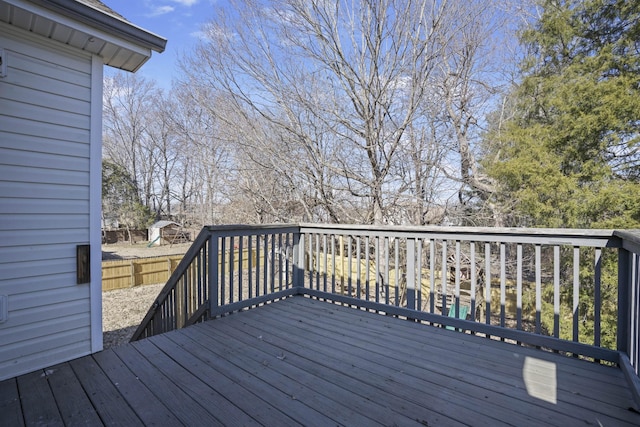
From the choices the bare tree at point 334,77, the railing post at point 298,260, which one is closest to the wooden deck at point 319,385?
the railing post at point 298,260

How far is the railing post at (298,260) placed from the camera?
164 inches

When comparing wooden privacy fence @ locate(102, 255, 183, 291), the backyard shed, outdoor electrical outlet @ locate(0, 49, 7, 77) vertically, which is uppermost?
outdoor electrical outlet @ locate(0, 49, 7, 77)

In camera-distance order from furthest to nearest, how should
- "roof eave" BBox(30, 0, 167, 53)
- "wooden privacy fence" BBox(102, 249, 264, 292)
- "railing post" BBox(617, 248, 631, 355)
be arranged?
"wooden privacy fence" BBox(102, 249, 264, 292)
"railing post" BBox(617, 248, 631, 355)
"roof eave" BBox(30, 0, 167, 53)

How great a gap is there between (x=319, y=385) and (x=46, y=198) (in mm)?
2192

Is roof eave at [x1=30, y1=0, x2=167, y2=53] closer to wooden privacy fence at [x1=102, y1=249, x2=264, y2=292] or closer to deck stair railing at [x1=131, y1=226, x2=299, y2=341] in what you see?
deck stair railing at [x1=131, y1=226, x2=299, y2=341]

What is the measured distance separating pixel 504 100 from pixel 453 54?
90.2 inches

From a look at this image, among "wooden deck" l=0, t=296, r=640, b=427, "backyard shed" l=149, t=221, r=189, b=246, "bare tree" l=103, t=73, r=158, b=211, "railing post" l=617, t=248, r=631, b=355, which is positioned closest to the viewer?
"wooden deck" l=0, t=296, r=640, b=427

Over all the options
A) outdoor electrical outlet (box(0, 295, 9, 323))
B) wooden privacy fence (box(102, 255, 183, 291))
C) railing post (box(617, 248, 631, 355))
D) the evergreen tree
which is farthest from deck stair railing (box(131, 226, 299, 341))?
wooden privacy fence (box(102, 255, 183, 291))

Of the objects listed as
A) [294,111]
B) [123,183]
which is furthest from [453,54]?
[123,183]

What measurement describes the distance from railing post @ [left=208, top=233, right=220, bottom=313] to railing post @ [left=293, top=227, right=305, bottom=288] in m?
1.19

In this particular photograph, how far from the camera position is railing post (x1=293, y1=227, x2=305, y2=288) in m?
4.17

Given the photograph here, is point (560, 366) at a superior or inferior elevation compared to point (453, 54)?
inferior

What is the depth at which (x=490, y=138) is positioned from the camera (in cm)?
786

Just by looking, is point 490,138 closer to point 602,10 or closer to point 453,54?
point 453,54
